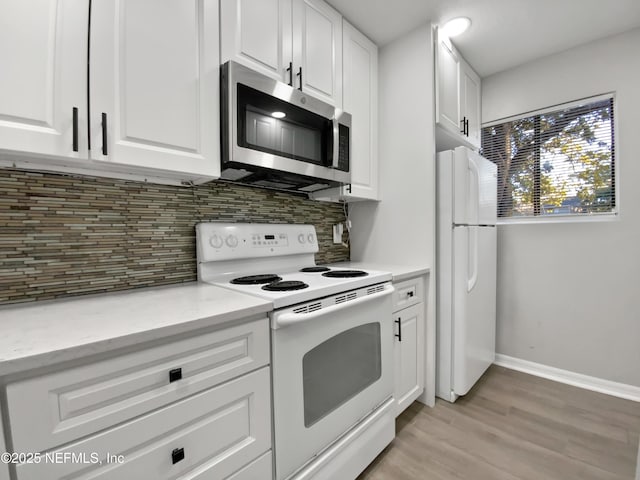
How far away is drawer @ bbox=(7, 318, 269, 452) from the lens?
1.90 feet

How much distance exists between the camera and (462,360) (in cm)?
184

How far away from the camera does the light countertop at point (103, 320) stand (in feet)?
1.95

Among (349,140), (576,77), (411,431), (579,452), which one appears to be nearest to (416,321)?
(411,431)

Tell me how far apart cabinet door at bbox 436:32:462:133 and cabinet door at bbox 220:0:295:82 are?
3.29 ft

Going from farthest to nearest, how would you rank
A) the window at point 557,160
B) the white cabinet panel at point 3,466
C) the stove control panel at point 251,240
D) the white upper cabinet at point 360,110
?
the window at point 557,160
the white upper cabinet at point 360,110
the stove control panel at point 251,240
the white cabinet panel at point 3,466

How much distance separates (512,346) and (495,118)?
6.36ft

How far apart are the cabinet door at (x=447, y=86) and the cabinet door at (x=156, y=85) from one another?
1.38m

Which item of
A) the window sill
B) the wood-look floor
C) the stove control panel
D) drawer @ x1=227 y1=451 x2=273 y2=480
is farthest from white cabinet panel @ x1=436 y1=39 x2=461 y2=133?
drawer @ x1=227 y1=451 x2=273 y2=480

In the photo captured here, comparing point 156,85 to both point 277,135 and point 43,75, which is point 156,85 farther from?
point 277,135

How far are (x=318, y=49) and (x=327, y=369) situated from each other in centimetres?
162

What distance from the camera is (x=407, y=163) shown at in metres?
1.93

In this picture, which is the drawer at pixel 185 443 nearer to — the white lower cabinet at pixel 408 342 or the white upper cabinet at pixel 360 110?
the white lower cabinet at pixel 408 342

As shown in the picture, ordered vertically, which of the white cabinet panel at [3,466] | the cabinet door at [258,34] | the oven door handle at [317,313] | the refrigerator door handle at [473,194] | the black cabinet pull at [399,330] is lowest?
the black cabinet pull at [399,330]

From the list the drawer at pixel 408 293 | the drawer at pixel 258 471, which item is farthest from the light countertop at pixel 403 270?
the drawer at pixel 258 471
